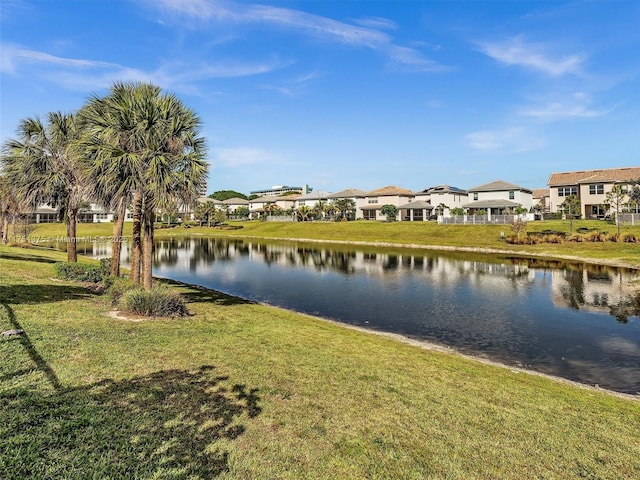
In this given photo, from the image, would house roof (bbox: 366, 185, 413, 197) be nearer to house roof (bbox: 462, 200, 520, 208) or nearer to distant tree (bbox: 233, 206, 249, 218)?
house roof (bbox: 462, 200, 520, 208)

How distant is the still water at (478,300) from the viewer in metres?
15.4

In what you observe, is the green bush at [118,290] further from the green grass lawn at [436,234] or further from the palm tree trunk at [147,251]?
the green grass lawn at [436,234]

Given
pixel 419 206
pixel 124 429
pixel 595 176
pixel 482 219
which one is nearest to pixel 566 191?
pixel 595 176

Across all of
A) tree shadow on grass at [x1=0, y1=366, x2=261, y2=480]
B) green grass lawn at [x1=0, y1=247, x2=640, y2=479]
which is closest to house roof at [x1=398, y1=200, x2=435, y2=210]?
green grass lawn at [x1=0, y1=247, x2=640, y2=479]

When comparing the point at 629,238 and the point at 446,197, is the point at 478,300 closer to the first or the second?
the point at 629,238

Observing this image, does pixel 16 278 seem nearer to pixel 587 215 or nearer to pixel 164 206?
pixel 164 206

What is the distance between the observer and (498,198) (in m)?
80.6

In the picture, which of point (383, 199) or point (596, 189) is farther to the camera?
Answer: point (383, 199)

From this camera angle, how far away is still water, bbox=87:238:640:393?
1537cm

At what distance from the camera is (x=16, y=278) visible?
1769 centimetres

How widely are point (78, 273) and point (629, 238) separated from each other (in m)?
57.5

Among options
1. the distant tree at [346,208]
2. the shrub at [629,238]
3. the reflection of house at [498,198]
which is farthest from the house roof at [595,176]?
the distant tree at [346,208]

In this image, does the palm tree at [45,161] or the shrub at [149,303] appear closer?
the shrub at [149,303]

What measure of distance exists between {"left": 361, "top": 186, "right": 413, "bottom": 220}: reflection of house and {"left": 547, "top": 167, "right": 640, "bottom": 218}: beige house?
35.7 m
